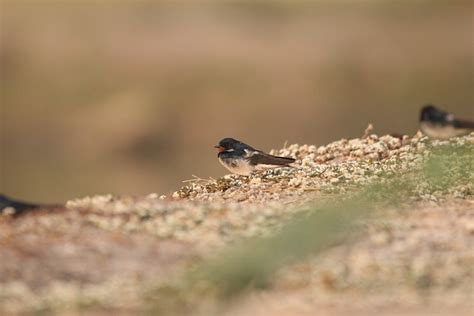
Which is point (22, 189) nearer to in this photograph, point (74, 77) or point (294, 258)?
point (74, 77)

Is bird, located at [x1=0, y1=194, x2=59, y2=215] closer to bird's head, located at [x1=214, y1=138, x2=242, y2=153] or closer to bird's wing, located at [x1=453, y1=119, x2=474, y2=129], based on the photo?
bird's head, located at [x1=214, y1=138, x2=242, y2=153]

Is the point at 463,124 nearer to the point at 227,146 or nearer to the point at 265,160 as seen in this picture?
the point at 265,160

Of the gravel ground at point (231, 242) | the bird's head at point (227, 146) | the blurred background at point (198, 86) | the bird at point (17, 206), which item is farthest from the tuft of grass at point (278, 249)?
the blurred background at point (198, 86)

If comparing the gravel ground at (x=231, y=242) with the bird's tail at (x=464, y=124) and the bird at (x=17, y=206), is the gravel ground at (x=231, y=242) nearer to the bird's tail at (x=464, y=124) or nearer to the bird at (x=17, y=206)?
the bird at (x=17, y=206)

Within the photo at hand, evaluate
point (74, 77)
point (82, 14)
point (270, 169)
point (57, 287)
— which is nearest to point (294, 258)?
point (57, 287)

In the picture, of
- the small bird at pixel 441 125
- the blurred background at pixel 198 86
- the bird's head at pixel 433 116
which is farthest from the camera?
the blurred background at pixel 198 86

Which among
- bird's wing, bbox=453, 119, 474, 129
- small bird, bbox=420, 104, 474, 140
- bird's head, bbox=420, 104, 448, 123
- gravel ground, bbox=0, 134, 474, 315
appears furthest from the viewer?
bird's head, bbox=420, 104, 448, 123

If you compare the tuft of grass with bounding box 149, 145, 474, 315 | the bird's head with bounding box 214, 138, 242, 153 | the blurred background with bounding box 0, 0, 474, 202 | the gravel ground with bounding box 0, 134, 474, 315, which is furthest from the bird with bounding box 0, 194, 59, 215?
the blurred background with bounding box 0, 0, 474, 202
